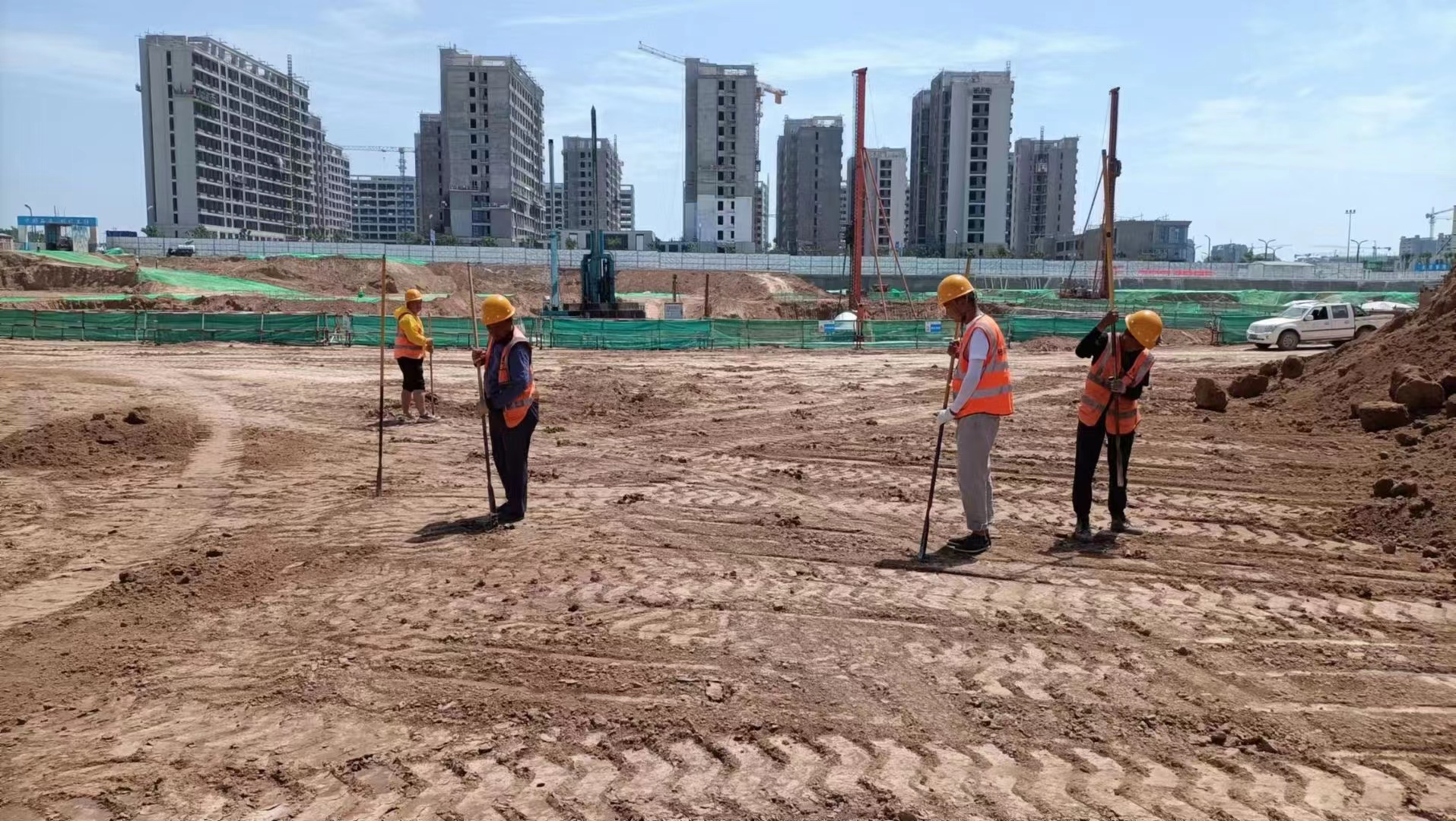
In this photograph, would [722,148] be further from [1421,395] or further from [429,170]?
[1421,395]

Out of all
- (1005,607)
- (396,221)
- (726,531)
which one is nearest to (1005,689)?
(1005,607)

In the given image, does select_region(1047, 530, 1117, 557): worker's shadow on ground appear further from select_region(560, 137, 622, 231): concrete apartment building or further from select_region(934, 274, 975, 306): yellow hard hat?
select_region(560, 137, 622, 231): concrete apartment building

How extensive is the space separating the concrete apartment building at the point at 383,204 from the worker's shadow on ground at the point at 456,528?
184 meters

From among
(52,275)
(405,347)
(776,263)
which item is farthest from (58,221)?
(405,347)

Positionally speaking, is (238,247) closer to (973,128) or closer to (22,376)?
(22,376)

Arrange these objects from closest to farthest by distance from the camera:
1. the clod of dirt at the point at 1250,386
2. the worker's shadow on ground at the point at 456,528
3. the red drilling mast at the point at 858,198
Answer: the worker's shadow on ground at the point at 456,528, the clod of dirt at the point at 1250,386, the red drilling mast at the point at 858,198

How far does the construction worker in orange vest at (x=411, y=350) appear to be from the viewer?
39.6ft

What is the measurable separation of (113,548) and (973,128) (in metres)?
108

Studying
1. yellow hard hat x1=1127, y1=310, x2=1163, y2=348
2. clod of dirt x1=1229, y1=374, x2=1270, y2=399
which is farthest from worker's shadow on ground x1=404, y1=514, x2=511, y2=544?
clod of dirt x1=1229, y1=374, x2=1270, y2=399

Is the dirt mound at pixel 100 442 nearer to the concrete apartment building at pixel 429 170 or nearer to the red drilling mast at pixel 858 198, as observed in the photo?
the red drilling mast at pixel 858 198

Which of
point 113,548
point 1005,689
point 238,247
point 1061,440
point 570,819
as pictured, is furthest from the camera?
point 238,247

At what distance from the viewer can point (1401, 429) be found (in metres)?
10.6

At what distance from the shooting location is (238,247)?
62094 mm

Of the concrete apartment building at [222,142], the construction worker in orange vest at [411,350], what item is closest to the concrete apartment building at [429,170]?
the concrete apartment building at [222,142]
